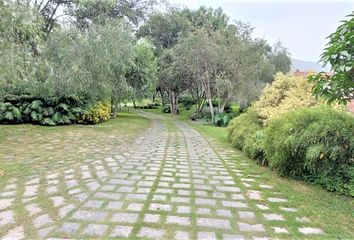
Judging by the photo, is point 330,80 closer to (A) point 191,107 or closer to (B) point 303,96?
(B) point 303,96

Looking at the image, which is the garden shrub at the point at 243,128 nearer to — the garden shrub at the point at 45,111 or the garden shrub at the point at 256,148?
the garden shrub at the point at 256,148

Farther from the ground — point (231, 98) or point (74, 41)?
point (74, 41)

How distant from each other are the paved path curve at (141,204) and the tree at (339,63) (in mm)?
1684

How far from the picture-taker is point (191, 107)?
33781 millimetres

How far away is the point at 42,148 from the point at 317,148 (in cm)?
652

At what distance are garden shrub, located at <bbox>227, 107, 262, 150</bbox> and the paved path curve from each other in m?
2.71

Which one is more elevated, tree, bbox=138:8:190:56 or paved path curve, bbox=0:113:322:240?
tree, bbox=138:8:190:56

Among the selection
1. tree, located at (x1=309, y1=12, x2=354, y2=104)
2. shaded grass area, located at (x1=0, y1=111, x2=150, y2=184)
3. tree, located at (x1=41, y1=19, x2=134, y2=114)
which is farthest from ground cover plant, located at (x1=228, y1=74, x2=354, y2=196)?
tree, located at (x1=41, y1=19, x2=134, y2=114)

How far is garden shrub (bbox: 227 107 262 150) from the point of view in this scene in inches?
346

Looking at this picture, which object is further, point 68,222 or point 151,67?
point 151,67

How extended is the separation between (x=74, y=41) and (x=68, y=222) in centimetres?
1238

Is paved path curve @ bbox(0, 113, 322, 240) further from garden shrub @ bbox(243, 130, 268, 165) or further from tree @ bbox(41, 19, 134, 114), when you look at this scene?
tree @ bbox(41, 19, 134, 114)

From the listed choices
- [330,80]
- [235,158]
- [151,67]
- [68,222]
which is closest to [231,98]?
[151,67]

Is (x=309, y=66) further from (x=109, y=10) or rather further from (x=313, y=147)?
(x=313, y=147)
